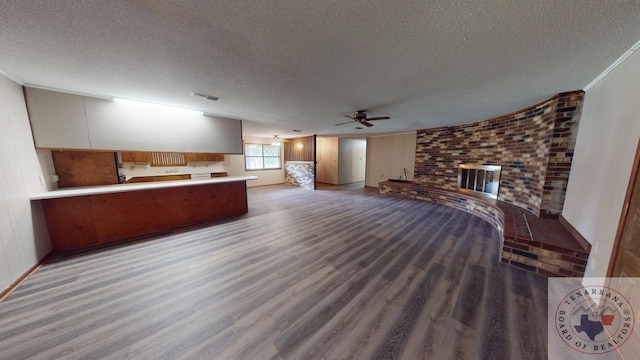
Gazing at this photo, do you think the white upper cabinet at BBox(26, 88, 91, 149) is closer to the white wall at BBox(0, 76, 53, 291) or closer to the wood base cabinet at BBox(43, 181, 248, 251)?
the white wall at BBox(0, 76, 53, 291)

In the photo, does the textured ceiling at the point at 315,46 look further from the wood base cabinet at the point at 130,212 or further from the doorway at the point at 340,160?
the doorway at the point at 340,160

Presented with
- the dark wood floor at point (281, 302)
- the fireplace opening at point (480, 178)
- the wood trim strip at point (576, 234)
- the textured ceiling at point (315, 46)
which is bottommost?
the dark wood floor at point (281, 302)

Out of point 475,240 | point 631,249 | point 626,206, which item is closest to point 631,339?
point 631,249

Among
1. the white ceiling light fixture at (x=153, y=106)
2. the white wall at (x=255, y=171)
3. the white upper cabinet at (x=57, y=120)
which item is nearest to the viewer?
the white upper cabinet at (x=57, y=120)

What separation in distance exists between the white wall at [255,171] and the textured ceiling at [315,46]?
466 centimetres

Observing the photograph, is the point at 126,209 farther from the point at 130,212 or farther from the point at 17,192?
the point at 17,192

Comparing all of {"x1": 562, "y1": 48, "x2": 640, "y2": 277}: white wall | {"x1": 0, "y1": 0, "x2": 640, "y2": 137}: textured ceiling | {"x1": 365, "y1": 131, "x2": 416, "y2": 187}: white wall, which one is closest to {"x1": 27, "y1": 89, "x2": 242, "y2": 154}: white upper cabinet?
{"x1": 0, "y1": 0, "x2": 640, "y2": 137}: textured ceiling

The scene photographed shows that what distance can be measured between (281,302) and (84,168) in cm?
410

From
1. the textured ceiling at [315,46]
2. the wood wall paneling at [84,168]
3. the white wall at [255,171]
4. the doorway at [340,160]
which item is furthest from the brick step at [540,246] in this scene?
the white wall at [255,171]

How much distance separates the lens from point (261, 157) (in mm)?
8359

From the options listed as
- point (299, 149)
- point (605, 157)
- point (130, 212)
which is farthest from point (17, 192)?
point (299, 149)

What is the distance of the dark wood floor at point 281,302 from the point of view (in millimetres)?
1348

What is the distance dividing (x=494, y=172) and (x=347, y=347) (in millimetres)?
5109

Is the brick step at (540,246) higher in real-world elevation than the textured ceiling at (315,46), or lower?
lower
